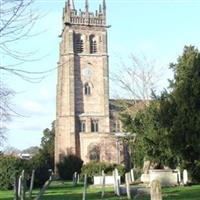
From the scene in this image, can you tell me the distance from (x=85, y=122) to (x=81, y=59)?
10.1m

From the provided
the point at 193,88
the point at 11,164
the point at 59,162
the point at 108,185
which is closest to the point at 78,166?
the point at 59,162

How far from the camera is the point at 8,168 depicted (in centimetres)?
4216

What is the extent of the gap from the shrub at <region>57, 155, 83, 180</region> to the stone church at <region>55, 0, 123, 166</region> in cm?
208

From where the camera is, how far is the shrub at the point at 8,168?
41.5 meters

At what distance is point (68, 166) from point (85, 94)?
12.5 meters

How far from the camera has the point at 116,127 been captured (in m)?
88.6

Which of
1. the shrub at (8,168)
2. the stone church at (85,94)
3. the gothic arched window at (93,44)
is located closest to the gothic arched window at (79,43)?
the stone church at (85,94)

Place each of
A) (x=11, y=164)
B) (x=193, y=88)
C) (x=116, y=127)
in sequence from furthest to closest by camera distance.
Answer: (x=116, y=127) < (x=11, y=164) < (x=193, y=88)

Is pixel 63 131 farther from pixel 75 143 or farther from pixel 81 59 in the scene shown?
pixel 81 59

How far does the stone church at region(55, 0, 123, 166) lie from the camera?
8169 centimetres

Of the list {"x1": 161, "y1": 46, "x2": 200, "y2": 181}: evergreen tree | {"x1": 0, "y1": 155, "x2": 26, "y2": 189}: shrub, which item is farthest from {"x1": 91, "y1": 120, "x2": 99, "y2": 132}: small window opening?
{"x1": 161, "y1": 46, "x2": 200, "y2": 181}: evergreen tree

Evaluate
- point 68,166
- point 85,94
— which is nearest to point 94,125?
point 85,94

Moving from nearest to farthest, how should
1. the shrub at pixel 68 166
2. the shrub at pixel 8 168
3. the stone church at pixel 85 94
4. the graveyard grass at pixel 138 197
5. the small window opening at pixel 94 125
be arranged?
the graveyard grass at pixel 138 197 → the shrub at pixel 8 168 → the shrub at pixel 68 166 → the stone church at pixel 85 94 → the small window opening at pixel 94 125

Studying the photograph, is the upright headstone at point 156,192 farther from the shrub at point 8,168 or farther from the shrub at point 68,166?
the shrub at point 68,166
